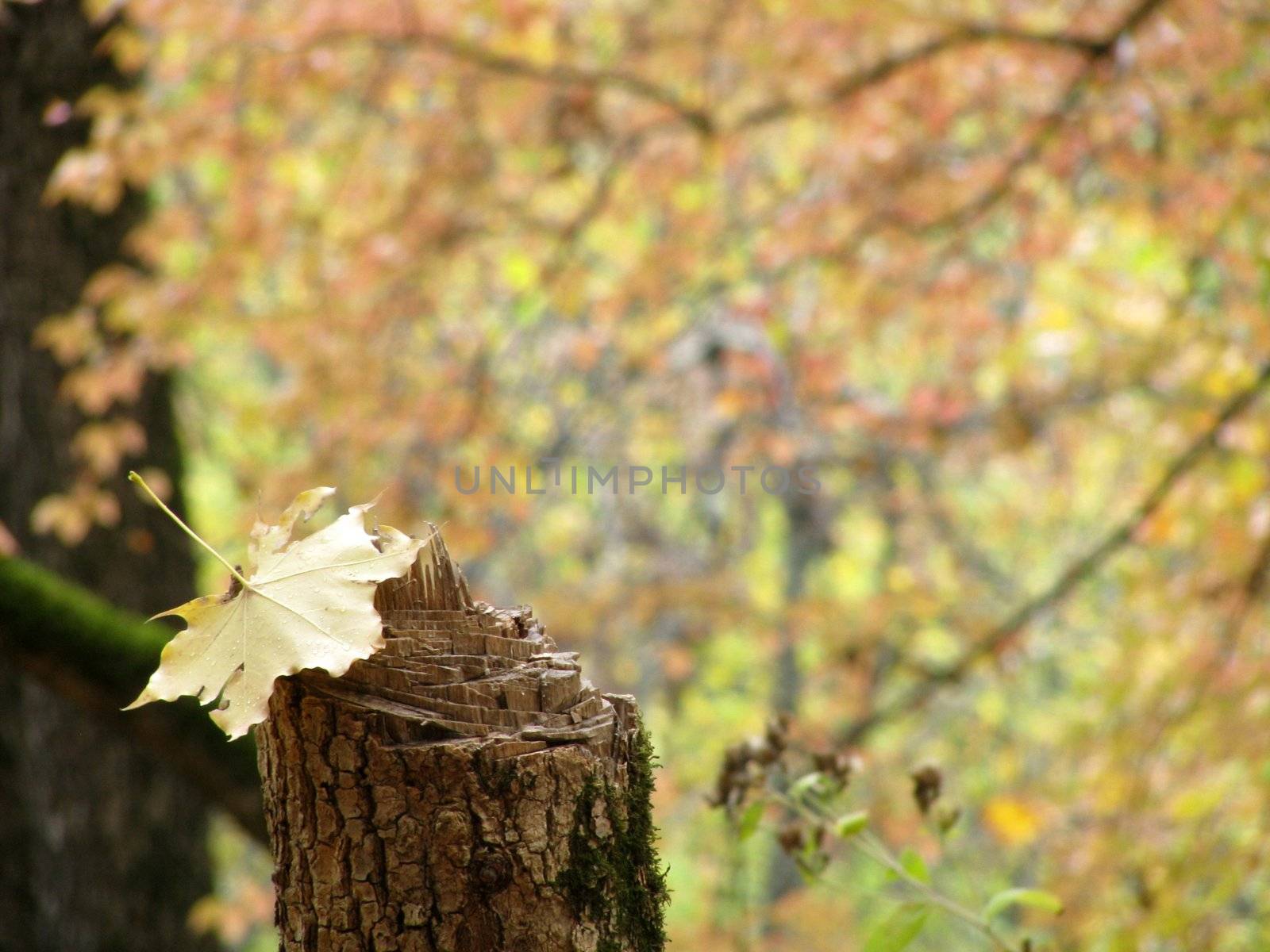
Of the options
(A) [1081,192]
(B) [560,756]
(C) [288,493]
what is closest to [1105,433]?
(A) [1081,192]

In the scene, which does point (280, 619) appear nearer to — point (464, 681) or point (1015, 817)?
point (464, 681)

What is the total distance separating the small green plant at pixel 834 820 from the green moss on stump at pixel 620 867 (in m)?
0.32

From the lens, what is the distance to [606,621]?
576 centimetres

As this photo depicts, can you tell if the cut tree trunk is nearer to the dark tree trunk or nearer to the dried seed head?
the dried seed head

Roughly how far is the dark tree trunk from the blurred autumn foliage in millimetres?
204

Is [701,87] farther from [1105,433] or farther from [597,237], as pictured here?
[1105,433]

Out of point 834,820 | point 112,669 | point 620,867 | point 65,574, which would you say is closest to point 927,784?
point 834,820

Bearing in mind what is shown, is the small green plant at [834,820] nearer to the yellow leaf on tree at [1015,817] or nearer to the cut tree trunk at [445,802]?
the cut tree trunk at [445,802]

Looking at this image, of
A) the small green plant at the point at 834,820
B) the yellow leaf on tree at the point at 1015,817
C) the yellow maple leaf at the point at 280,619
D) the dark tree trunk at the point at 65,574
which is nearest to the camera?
the yellow maple leaf at the point at 280,619

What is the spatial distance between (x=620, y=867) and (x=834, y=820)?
1.91ft

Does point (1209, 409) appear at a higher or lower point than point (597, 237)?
lower

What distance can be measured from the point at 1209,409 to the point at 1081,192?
1450 mm

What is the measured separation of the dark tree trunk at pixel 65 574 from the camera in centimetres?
403

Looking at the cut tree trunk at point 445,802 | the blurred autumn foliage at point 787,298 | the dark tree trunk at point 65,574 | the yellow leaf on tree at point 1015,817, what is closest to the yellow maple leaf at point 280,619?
the cut tree trunk at point 445,802
